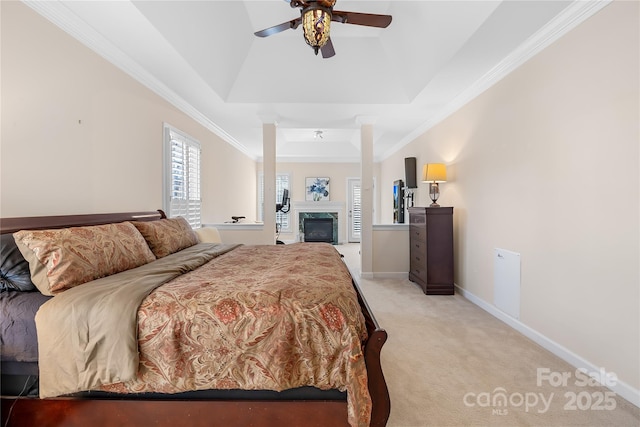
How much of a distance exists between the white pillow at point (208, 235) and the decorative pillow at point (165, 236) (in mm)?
945

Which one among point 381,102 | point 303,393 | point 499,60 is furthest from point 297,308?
point 381,102

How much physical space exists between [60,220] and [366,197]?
142 inches

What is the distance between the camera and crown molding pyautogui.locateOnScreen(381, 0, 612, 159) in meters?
1.95

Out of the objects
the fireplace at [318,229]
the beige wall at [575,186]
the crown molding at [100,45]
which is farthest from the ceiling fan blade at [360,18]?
the fireplace at [318,229]

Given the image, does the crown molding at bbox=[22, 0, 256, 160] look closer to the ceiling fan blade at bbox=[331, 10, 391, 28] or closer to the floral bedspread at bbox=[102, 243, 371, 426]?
the ceiling fan blade at bbox=[331, 10, 391, 28]

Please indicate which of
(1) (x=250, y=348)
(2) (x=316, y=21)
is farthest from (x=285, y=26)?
(1) (x=250, y=348)

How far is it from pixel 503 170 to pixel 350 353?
262cm

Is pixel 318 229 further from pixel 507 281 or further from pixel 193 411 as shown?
pixel 193 411

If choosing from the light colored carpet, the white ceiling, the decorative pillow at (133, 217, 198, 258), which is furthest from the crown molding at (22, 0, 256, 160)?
the light colored carpet

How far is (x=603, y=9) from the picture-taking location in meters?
1.85

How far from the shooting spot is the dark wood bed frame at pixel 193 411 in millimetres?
1260

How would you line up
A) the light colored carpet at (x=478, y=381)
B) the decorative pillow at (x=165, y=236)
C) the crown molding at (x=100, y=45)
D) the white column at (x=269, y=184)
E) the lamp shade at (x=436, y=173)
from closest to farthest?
1. the light colored carpet at (x=478, y=381)
2. the crown molding at (x=100, y=45)
3. the decorative pillow at (x=165, y=236)
4. the lamp shade at (x=436, y=173)
5. the white column at (x=269, y=184)

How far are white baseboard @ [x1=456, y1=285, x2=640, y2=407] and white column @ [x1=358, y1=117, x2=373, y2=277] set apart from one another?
155cm

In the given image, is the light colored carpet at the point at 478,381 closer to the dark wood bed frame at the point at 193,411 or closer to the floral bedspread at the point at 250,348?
the dark wood bed frame at the point at 193,411
